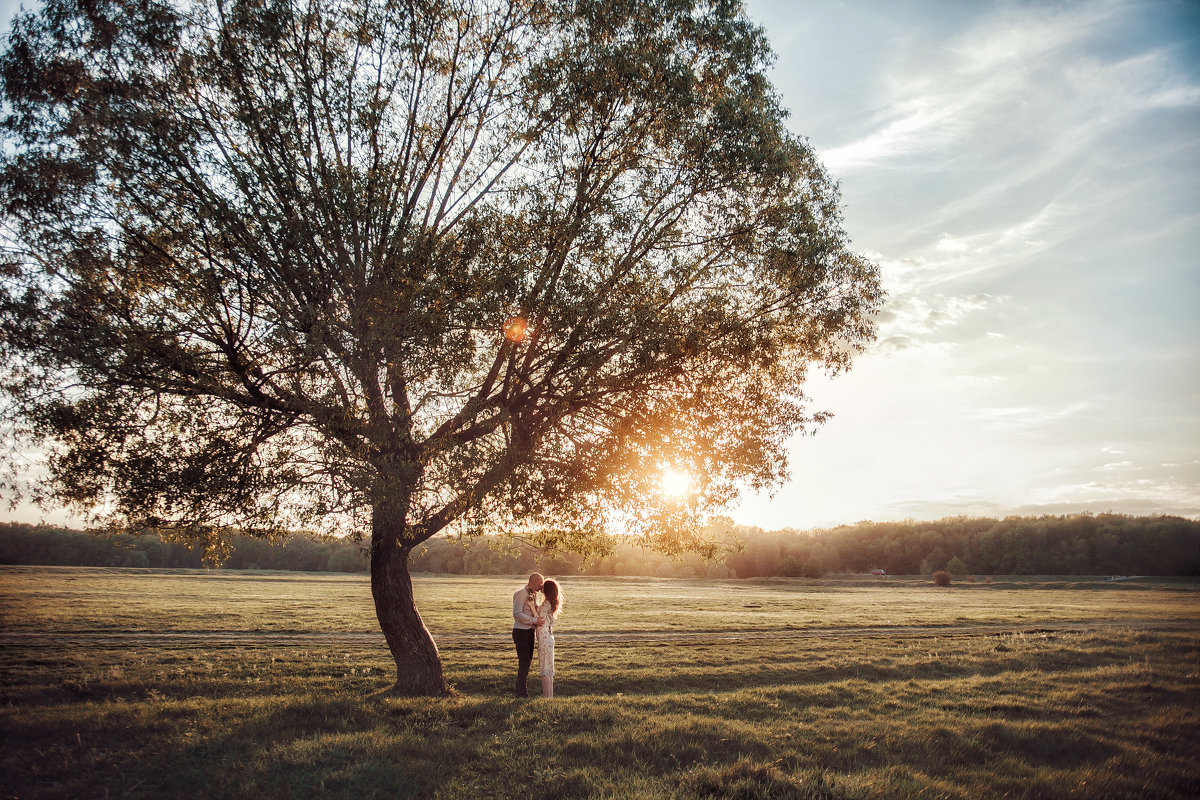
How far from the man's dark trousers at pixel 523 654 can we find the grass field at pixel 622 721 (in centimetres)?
110

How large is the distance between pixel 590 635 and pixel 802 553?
107415 millimetres

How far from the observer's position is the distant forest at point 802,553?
293 feet

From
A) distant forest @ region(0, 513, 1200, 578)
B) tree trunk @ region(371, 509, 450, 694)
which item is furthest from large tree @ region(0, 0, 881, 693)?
distant forest @ region(0, 513, 1200, 578)

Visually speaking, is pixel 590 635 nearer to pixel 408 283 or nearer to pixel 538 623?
pixel 538 623

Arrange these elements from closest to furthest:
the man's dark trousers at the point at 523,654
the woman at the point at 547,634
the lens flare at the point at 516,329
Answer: the lens flare at the point at 516,329 < the man's dark trousers at the point at 523,654 < the woman at the point at 547,634

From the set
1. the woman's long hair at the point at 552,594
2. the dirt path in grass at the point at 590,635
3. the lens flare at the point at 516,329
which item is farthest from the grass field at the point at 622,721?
the lens flare at the point at 516,329

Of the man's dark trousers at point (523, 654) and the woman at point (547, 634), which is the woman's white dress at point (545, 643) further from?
the man's dark trousers at point (523, 654)

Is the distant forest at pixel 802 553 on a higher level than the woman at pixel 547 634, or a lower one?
lower

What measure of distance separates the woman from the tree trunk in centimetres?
245

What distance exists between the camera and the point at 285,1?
1279cm

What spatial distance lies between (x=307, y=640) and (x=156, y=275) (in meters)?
19.0

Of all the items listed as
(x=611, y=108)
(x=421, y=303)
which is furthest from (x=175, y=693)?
(x=611, y=108)

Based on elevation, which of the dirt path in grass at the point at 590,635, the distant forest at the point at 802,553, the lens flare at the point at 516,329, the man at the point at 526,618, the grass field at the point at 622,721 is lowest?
the distant forest at the point at 802,553

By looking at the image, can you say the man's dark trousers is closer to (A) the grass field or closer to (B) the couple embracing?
(B) the couple embracing
